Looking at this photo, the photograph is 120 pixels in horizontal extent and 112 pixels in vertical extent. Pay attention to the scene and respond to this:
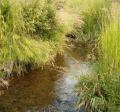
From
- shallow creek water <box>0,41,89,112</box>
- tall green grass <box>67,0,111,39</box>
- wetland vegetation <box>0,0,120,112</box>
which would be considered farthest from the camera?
tall green grass <box>67,0,111,39</box>

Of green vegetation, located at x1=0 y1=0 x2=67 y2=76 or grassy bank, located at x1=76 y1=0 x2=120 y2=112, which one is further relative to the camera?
green vegetation, located at x1=0 y1=0 x2=67 y2=76

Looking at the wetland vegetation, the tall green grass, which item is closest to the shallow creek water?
the wetland vegetation

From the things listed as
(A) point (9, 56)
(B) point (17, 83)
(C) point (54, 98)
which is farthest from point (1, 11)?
(C) point (54, 98)

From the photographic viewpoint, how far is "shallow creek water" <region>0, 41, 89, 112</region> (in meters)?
3.69

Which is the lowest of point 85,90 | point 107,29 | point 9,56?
point 85,90

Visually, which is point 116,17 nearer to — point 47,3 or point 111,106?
point 111,106

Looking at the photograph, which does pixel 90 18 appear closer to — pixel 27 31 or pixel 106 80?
pixel 27 31

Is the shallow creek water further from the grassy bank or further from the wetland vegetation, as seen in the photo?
the grassy bank

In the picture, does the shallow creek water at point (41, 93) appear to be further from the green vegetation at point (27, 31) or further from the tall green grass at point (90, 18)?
the tall green grass at point (90, 18)

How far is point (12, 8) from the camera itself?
4266 mm

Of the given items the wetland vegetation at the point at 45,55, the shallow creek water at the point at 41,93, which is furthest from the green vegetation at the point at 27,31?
the shallow creek water at the point at 41,93

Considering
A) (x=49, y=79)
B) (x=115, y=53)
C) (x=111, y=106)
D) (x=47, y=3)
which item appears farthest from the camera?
(x=47, y=3)

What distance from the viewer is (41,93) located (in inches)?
163

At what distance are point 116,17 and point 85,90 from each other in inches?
50.4
